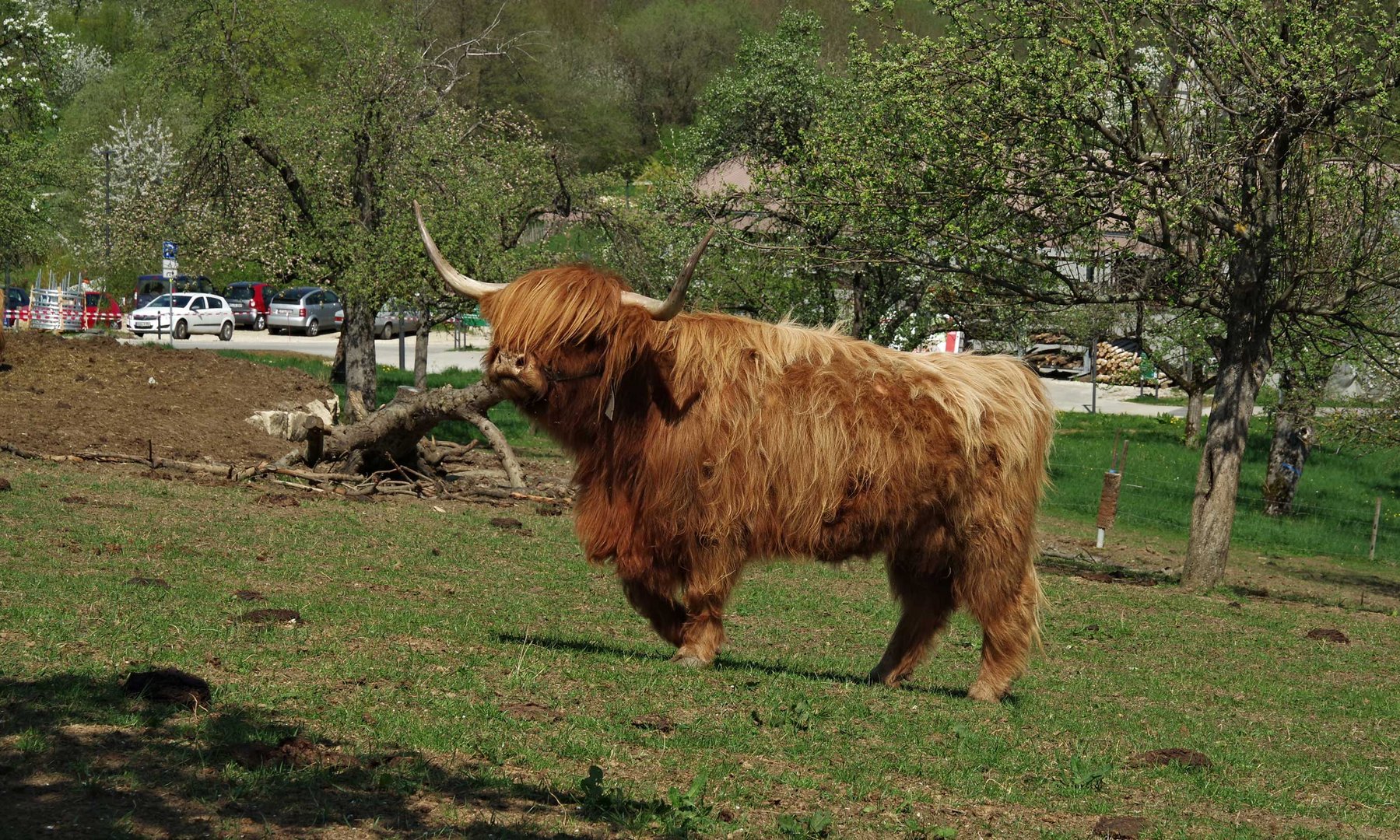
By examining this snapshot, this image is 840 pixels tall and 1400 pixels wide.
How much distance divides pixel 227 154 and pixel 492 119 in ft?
18.8

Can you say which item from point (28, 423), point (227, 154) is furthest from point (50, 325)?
point (28, 423)

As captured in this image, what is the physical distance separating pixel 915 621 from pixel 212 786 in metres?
4.98

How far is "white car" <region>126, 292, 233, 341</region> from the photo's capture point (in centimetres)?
4941

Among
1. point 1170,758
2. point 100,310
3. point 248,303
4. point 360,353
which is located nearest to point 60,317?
point 100,310

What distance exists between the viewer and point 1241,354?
17.1 m

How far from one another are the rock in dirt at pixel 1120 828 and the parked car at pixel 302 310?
5357 centimetres

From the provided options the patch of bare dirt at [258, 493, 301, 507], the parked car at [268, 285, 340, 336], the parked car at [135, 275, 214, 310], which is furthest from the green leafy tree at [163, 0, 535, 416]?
the parked car at [268, 285, 340, 336]

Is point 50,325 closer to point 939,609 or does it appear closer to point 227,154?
point 227,154

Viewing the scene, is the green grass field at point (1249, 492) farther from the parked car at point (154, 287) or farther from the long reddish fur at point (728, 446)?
the parked car at point (154, 287)

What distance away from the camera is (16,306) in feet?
158

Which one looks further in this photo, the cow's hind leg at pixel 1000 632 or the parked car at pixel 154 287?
the parked car at pixel 154 287

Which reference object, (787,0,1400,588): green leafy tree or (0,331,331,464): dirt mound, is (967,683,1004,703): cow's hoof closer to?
(787,0,1400,588): green leafy tree

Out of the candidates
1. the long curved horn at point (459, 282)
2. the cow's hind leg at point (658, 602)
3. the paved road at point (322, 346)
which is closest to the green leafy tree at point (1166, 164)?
the long curved horn at point (459, 282)

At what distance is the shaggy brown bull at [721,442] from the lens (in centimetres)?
777
